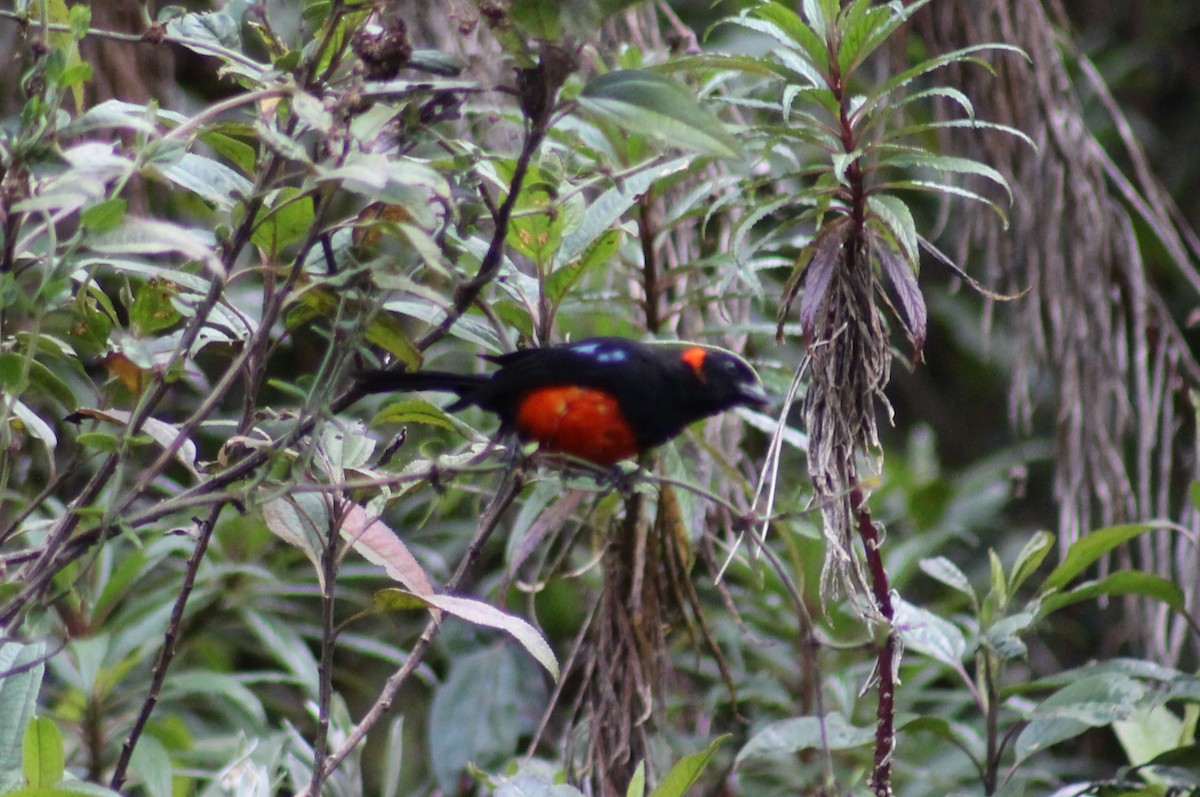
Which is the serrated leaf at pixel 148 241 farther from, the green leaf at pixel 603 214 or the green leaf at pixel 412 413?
the green leaf at pixel 603 214

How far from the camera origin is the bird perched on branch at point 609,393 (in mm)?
2502

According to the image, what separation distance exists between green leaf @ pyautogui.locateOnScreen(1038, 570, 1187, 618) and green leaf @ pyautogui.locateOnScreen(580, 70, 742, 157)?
4.15ft

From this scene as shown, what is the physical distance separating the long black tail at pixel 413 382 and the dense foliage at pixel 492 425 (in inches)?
2.2

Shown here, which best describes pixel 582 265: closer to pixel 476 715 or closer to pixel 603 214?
pixel 603 214

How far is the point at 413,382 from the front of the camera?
2.17 meters

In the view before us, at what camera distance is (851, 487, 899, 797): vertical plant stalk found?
191cm

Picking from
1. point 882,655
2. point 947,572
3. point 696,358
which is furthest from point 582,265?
point 947,572

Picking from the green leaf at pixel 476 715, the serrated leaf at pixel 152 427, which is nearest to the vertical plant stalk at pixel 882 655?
the serrated leaf at pixel 152 427

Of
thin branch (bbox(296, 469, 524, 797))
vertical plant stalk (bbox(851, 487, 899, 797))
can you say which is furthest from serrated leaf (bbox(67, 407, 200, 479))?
vertical plant stalk (bbox(851, 487, 899, 797))

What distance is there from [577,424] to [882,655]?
86cm

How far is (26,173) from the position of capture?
1487mm

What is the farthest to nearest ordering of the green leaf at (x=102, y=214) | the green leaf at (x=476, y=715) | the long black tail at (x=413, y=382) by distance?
1. the green leaf at (x=476, y=715)
2. the long black tail at (x=413, y=382)
3. the green leaf at (x=102, y=214)

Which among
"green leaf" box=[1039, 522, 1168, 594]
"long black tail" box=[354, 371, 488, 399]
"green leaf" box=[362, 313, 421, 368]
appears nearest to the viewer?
"green leaf" box=[362, 313, 421, 368]

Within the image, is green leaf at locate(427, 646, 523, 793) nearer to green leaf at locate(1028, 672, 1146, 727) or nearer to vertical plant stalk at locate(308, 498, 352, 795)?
green leaf at locate(1028, 672, 1146, 727)
